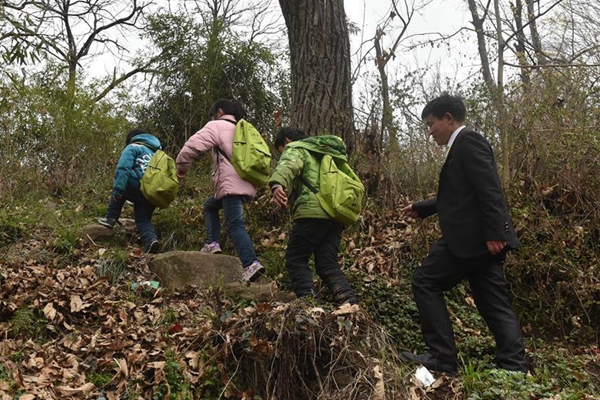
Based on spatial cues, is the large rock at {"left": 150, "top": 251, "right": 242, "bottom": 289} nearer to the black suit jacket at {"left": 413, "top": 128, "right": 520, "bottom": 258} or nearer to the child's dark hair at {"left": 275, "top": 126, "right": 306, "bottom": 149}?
the child's dark hair at {"left": 275, "top": 126, "right": 306, "bottom": 149}

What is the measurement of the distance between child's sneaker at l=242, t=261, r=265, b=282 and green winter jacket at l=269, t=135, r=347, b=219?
632 millimetres

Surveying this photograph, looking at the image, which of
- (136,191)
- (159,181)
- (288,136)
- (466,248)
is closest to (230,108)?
(288,136)

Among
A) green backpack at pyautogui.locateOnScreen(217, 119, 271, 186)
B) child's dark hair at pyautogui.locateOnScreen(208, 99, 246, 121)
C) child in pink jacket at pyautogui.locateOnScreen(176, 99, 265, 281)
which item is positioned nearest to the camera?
child in pink jacket at pyautogui.locateOnScreen(176, 99, 265, 281)

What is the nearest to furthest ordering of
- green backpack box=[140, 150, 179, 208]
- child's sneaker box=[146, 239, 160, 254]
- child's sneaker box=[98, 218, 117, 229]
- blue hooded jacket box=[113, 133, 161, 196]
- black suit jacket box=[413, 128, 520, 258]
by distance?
1. black suit jacket box=[413, 128, 520, 258]
2. green backpack box=[140, 150, 179, 208]
3. child's sneaker box=[146, 239, 160, 254]
4. blue hooded jacket box=[113, 133, 161, 196]
5. child's sneaker box=[98, 218, 117, 229]

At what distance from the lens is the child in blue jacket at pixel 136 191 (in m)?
6.77

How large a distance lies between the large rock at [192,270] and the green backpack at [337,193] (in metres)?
1.28

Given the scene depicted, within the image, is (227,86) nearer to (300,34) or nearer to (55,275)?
(300,34)

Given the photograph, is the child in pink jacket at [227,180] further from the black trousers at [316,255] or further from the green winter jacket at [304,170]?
the green winter jacket at [304,170]

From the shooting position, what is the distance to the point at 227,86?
34.3 ft

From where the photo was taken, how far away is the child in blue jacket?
6.77 meters

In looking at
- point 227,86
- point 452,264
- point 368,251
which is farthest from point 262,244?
point 227,86

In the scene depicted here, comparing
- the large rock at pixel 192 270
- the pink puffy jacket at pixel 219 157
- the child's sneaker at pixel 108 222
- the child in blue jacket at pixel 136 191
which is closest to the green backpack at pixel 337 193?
the pink puffy jacket at pixel 219 157

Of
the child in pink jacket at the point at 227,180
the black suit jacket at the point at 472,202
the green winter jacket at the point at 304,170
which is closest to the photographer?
the black suit jacket at the point at 472,202

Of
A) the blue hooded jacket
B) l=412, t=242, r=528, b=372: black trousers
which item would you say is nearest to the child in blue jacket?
the blue hooded jacket
